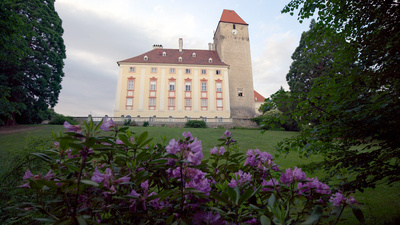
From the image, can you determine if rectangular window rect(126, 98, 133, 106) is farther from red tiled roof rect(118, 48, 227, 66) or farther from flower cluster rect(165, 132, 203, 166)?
flower cluster rect(165, 132, 203, 166)

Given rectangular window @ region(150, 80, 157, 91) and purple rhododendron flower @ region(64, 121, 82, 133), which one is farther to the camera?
rectangular window @ region(150, 80, 157, 91)

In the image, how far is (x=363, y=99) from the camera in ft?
7.28

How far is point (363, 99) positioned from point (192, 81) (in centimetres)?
2910

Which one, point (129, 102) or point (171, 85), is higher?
point (171, 85)

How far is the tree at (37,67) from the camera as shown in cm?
1747

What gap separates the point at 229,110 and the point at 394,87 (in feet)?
92.8

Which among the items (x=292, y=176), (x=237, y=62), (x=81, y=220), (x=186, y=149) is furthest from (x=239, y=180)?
(x=237, y=62)

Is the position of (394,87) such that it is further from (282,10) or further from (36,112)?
(36,112)

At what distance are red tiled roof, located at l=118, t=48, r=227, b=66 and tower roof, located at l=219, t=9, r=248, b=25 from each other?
572 centimetres

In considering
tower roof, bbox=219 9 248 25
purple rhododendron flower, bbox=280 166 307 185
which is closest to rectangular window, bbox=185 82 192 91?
tower roof, bbox=219 9 248 25

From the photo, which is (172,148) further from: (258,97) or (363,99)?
(258,97)

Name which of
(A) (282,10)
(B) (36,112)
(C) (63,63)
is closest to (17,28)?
(A) (282,10)

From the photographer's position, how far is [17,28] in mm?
6398

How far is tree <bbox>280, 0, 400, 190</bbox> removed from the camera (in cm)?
192
